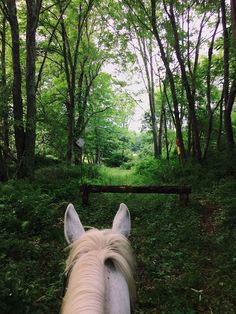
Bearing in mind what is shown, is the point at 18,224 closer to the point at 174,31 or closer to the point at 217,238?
the point at 217,238

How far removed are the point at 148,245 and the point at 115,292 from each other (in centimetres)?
449

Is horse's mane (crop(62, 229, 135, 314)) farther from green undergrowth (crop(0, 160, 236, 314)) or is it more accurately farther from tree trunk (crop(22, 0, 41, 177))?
tree trunk (crop(22, 0, 41, 177))

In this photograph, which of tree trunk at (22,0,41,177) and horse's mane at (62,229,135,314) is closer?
horse's mane at (62,229,135,314)

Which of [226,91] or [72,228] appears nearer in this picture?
[72,228]

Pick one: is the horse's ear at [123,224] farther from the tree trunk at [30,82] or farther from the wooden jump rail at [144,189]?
the tree trunk at [30,82]

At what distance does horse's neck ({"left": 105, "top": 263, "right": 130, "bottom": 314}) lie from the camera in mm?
1288

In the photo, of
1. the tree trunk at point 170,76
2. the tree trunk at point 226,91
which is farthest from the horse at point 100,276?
the tree trunk at point 170,76

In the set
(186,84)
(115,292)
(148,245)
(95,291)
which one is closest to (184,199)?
(148,245)

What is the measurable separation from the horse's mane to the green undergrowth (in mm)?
2311

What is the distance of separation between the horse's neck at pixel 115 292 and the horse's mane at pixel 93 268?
0.11 feet

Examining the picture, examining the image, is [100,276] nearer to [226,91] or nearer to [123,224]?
[123,224]

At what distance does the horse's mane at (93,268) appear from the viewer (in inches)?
45.7

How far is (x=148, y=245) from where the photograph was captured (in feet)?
18.7

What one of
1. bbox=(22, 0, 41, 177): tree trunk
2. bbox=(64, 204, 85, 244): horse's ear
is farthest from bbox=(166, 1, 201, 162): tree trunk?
bbox=(64, 204, 85, 244): horse's ear
